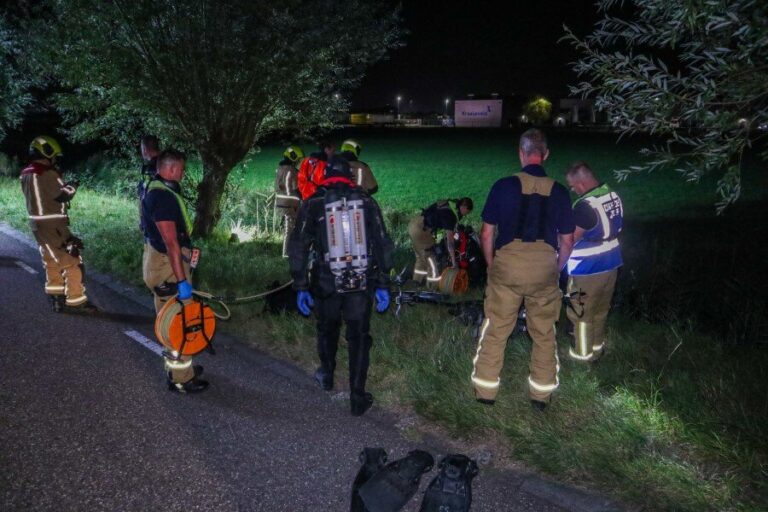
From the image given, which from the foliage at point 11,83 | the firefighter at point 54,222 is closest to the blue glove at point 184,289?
the firefighter at point 54,222

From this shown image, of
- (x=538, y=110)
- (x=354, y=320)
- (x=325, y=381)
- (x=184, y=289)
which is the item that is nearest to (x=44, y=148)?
(x=184, y=289)

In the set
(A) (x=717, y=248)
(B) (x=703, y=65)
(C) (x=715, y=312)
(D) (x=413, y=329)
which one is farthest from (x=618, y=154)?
(B) (x=703, y=65)

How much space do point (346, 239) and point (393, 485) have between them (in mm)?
1867

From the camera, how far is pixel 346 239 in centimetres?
435

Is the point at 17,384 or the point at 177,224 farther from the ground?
the point at 177,224

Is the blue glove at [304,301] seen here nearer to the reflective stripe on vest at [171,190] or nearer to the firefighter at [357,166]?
the reflective stripe on vest at [171,190]

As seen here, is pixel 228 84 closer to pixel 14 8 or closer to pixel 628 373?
pixel 628 373

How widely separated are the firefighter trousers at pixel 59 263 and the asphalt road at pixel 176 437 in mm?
1107

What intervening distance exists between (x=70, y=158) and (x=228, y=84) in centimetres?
2526

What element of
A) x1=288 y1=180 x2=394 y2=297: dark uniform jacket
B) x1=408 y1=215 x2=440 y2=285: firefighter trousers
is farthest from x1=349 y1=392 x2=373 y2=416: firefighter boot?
x1=408 y1=215 x2=440 y2=285: firefighter trousers

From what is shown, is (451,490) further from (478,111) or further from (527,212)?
(478,111)

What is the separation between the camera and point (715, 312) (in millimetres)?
7809

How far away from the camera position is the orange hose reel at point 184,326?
15.9 feet

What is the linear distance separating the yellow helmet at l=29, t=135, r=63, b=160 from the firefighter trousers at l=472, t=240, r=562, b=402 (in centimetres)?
561
